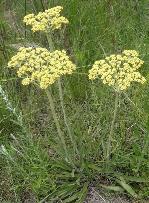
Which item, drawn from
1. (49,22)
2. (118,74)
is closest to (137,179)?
(118,74)

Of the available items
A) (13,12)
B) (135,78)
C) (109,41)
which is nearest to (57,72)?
(135,78)

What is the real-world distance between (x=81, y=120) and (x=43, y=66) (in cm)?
95

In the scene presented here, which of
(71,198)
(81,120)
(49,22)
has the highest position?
(49,22)

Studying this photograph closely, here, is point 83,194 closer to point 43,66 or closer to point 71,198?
point 71,198

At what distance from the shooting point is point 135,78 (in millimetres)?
2580

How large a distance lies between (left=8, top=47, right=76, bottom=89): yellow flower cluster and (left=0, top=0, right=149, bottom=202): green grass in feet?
1.32

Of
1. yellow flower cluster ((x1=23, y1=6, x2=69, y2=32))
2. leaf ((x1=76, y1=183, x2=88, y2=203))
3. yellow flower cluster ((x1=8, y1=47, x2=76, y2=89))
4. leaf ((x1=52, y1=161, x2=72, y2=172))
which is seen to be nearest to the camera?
yellow flower cluster ((x1=8, y1=47, x2=76, y2=89))

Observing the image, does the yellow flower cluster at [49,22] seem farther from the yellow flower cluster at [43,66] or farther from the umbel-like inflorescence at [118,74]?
the umbel-like inflorescence at [118,74]

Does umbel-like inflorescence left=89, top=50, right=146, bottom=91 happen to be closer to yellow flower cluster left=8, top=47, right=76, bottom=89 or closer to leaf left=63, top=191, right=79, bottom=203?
yellow flower cluster left=8, top=47, right=76, bottom=89

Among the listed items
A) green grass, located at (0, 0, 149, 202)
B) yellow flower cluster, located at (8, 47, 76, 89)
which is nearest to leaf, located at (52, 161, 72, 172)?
green grass, located at (0, 0, 149, 202)

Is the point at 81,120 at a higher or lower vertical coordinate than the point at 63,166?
higher

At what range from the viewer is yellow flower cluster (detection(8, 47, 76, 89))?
2493 mm

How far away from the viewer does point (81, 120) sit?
3.43m

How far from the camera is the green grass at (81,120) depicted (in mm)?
3047
